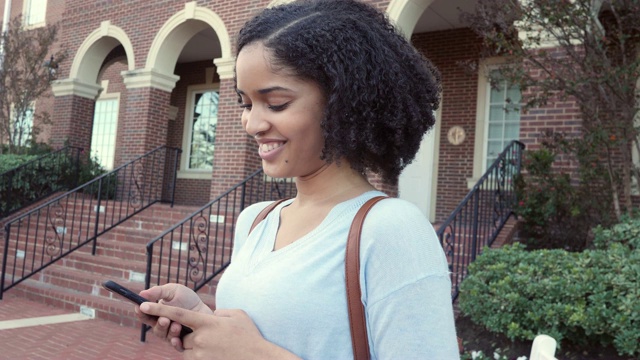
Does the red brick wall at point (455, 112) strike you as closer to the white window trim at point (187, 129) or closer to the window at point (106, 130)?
the white window trim at point (187, 129)

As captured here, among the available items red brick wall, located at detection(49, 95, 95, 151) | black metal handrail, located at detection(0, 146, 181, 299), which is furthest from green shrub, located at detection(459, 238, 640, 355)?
red brick wall, located at detection(49, 95, 95, 151)

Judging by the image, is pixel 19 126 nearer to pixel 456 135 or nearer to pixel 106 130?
pixel 106 130

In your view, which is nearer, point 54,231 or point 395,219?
point 395,219

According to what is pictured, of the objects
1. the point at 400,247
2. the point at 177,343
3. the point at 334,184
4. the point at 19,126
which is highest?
the point at 19,126

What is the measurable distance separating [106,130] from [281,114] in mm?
16151

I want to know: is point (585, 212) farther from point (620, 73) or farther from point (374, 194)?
point (374, 194)

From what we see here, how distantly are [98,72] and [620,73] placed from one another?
1088 cm

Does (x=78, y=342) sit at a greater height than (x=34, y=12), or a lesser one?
lesser

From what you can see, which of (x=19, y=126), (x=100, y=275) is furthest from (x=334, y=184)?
(x=19, y=126)

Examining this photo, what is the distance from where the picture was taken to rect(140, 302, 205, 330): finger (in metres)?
1.04

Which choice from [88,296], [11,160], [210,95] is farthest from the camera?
[210,95]

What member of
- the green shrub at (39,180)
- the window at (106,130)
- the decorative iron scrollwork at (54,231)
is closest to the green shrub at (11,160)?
the green shrub at (39,180)

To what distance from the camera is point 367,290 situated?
1.02 m

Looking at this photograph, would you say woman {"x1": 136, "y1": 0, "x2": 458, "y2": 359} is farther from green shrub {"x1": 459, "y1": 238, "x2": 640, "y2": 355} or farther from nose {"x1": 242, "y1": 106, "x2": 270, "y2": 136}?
green shrub {"x1": 459, "y1": 238, "x2": 640, "y2": 355}
